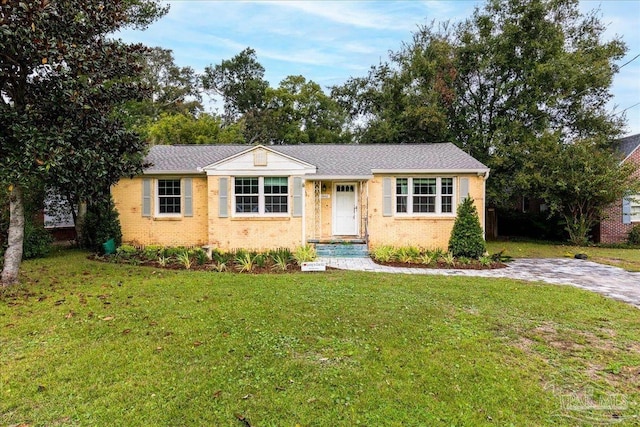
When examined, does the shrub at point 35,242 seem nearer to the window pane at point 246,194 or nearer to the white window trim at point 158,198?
the white window trim at point 158,198

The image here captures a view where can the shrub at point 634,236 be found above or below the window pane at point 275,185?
below

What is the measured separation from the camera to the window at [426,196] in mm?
12922

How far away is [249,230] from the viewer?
12.6 m

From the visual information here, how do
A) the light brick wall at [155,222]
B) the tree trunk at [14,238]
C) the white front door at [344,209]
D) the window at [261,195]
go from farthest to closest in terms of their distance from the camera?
the white front door at [344,209], the light brick wall at [155,222], the window at [261,195], the tree trunk at [14,238]

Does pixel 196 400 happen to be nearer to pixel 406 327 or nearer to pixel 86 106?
pixel 406 327

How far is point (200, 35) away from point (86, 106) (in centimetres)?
1184

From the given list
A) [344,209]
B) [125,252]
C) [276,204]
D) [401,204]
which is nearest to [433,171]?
[401,204]

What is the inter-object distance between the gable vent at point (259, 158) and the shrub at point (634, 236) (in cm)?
1817

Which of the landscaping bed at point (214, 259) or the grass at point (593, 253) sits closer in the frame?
the landscaping bed at point (214, 259)

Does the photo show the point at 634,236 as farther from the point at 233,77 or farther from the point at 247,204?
the point at 233,77

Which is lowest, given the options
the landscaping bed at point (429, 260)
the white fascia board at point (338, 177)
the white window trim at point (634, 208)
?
the landscaping bed at point (429, 260)

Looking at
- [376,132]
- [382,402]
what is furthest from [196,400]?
[376,132]

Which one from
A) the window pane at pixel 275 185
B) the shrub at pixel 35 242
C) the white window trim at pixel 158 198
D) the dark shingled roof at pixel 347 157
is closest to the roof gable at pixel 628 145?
the dark shingled roof at pixel 347 157

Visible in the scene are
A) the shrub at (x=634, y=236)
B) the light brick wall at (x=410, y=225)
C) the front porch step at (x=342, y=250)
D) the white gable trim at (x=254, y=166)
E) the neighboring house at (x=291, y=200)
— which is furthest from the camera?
the shrub at (x=634, y=236)
